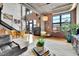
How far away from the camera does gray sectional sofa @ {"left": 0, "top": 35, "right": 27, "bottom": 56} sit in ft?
7.53

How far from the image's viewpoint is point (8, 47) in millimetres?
2348

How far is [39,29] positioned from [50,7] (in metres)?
0.50

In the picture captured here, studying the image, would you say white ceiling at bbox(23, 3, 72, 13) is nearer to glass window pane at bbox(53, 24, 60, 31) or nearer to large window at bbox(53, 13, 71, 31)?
large window at bbox(53, 13, 71, 31)

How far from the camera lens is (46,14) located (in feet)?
8.34

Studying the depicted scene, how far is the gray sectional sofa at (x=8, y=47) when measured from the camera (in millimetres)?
2296

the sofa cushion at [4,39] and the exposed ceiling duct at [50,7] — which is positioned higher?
the exposed ceiling duct at [50,7]

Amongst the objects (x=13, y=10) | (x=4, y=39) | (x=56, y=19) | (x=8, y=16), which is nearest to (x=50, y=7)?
(x=56, y=19)

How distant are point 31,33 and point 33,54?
442mm

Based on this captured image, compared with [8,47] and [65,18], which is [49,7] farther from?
[8,47]

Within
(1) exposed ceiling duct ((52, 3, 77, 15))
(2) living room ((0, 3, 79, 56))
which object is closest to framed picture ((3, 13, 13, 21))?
(2) living room ((0, 3, 79, 56))

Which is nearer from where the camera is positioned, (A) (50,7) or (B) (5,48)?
(B) (5,48)

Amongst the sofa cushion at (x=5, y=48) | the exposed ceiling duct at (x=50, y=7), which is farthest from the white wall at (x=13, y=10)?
the sofa cushion at (x=5, y=48)

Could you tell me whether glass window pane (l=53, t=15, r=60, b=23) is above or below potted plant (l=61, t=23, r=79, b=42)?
above

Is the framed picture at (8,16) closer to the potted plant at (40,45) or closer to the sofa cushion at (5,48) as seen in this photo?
the sofa cushion at (5,48)
